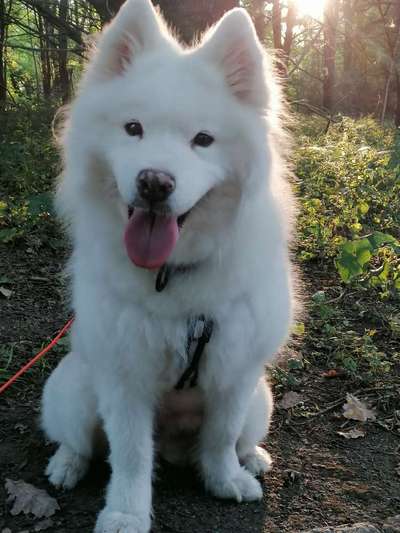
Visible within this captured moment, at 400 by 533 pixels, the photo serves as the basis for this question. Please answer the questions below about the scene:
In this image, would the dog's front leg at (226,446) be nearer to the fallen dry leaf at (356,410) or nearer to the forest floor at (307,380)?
the forest floor at (307,380)

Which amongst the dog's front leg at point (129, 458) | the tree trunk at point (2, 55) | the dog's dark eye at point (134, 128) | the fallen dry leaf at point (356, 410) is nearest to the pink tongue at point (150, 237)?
the dog's dark eye at point (134, 128)

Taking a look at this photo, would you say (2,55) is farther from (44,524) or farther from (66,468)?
(44,524)

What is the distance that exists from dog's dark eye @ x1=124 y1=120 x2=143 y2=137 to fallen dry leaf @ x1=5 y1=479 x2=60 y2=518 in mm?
1664

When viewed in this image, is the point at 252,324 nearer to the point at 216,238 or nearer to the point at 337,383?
the point at 216,238

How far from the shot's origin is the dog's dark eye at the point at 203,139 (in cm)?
208

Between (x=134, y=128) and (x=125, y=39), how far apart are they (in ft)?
1.61

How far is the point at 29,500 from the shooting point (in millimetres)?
2527

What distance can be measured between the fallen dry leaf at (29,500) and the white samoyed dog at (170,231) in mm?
279

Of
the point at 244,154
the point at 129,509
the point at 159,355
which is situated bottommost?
the point at 129,509

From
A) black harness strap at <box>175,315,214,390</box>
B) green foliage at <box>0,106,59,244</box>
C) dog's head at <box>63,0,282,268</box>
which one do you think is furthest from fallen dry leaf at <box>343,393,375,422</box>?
green foliage at <box>0,106,59,244</box>

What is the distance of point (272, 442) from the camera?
315cm

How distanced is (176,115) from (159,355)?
0.95 m

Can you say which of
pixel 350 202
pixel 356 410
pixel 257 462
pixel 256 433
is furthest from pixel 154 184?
pixel 350 202

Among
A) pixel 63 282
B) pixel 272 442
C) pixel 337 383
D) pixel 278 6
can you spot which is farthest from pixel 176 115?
pixel 278 6
